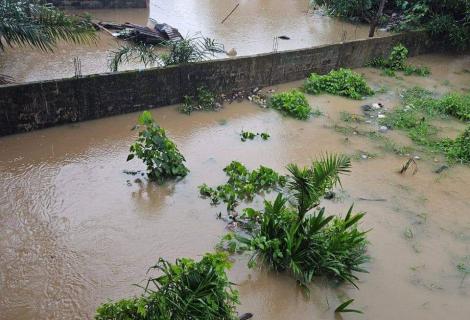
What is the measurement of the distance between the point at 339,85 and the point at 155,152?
5.57 m

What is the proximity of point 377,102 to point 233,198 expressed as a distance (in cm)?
551

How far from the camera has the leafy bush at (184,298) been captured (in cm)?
350

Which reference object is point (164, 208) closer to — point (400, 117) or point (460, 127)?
point (400, 117)

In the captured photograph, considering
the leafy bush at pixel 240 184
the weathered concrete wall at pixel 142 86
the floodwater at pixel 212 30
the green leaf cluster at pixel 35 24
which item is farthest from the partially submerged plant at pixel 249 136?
the green leaf cluster at pixel 35 24

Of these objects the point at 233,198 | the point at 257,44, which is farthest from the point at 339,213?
the point at 257,44

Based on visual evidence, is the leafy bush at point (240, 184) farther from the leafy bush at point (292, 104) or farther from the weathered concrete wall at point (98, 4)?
the weathered concrete wall at point (98, 4)

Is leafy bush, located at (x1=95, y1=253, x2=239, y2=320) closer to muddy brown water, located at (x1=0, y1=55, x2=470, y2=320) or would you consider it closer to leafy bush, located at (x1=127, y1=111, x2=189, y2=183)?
muddy brown water, located at (x1=0, y1=55, x2=470, y2=320)

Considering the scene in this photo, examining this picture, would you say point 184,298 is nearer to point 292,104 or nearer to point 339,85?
point 292,104

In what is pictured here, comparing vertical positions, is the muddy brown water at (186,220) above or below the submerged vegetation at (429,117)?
below

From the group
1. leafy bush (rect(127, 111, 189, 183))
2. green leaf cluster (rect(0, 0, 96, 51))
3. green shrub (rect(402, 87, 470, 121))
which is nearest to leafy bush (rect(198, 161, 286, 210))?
leafy bush (rect(127, 111, 189, 183))

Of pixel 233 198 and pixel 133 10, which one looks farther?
pixel 133 10

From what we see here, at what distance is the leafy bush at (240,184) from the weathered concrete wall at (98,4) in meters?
8.53

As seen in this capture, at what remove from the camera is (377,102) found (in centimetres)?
995

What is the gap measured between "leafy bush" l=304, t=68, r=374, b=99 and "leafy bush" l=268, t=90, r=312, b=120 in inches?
42.3
